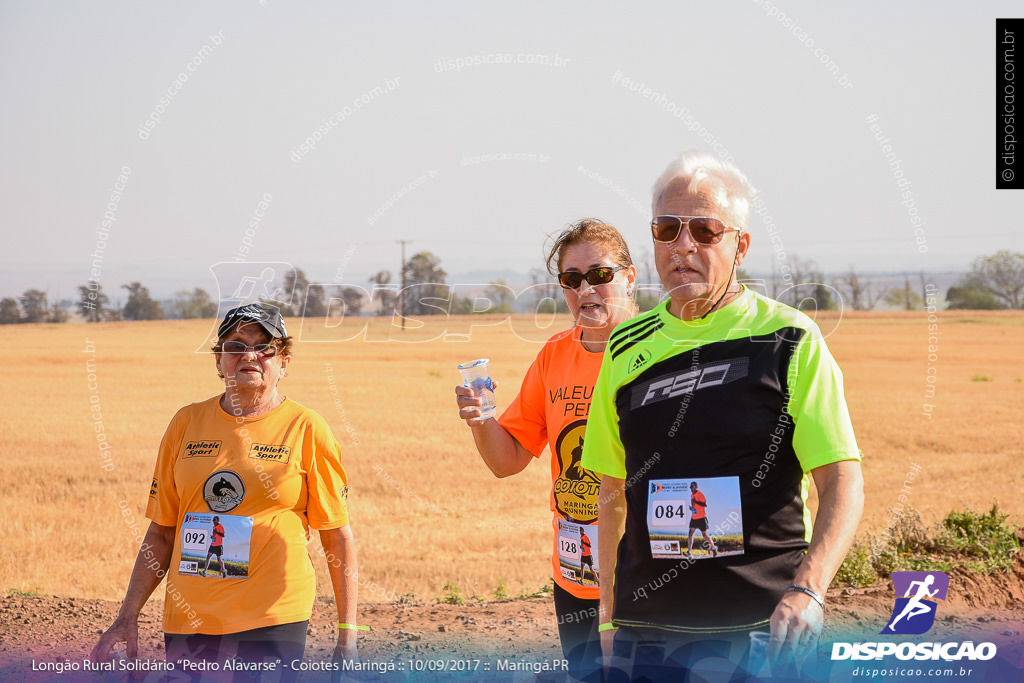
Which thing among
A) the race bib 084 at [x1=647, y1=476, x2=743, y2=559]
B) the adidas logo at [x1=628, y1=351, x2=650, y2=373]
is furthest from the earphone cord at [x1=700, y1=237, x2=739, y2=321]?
the race bib 084 at [x1=647, y1=476, x2=743, y2=559]

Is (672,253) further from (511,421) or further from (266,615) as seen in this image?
(266,615)

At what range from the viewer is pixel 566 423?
12.5 feet

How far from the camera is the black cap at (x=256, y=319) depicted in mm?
3885

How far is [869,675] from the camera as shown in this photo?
15.7 ft

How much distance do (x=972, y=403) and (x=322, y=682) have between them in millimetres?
22101

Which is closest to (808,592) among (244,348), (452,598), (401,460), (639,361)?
(639,361)

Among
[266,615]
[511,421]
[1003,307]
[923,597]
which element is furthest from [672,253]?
[1003,307]

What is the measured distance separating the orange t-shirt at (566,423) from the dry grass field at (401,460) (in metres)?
4.39

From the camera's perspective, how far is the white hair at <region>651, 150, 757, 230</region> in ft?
9.69

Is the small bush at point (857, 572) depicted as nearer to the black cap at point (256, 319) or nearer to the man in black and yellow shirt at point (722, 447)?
the man in black and yellow shirt at point (722, 447)

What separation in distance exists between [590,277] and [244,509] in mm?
1756

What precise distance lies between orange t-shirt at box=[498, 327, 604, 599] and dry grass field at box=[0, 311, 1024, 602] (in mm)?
4385

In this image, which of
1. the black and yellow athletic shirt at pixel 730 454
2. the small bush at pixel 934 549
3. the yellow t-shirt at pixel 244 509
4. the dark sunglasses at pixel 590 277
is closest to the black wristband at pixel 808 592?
the black and yellow athletic shirt at pixel 730 454

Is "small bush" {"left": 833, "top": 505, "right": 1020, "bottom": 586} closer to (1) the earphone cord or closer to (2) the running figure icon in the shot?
(2) the running figure icon
